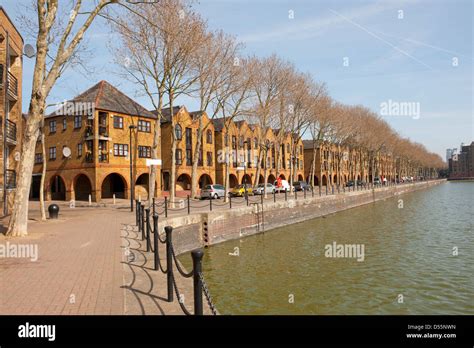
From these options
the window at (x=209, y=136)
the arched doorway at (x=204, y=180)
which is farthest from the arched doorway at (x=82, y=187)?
the window at (x=209, y=136)

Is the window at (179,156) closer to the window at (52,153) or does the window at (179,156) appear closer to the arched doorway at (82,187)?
the arched doorway at (82,187)

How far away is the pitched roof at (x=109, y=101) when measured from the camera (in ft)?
113

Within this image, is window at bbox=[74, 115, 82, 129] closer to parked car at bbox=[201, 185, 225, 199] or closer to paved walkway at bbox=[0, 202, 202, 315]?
parked car at bbox=[201, 185, 225, 199]

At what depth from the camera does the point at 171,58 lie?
73.3 feet

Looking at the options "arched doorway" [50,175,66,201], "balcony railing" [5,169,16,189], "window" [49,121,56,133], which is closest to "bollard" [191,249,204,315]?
"balcony railing" [5,169,16,189]

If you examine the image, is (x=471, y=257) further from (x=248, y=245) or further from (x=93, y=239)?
(x=93, y=239)

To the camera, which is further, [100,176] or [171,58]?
[100,176]

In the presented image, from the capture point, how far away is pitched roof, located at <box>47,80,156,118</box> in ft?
113

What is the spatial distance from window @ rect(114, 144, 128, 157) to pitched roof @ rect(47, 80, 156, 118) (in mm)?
3383

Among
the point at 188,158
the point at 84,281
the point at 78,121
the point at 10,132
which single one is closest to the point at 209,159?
the point at 188,158

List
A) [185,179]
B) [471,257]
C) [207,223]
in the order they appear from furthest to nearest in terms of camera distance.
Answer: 1. [185,179]
2. [207,223]
3. [471,257]

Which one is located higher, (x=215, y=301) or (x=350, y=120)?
(x=350, y=120)
